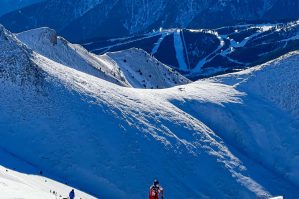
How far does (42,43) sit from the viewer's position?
9488 cm

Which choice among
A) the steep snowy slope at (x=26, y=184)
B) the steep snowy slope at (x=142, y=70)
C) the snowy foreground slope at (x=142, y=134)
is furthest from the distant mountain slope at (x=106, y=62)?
the steep snowy slope at (x=26, y=184)

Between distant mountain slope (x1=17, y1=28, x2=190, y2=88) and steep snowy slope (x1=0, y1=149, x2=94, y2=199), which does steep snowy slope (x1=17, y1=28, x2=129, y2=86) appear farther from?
steep snowy slope (x1=0, y1=149, x2=94, y2=199)

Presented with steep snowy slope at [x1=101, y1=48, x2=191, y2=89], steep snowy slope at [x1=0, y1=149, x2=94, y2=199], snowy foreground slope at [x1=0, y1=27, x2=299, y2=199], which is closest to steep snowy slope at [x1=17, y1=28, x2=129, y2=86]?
steep snowy slope at [x1=101, y1=48, x2=191, y2=89]

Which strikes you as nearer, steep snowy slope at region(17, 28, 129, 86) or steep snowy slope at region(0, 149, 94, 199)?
steep snowy slope at region(0, 149, 94, 199)

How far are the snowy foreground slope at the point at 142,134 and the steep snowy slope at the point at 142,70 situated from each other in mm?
42522

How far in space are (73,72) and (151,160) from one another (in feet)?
41.7

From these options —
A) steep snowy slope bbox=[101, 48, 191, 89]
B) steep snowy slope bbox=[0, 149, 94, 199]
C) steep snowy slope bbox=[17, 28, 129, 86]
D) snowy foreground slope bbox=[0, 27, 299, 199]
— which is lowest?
steep snowy slope bbox=[0, 149, 94, 199]

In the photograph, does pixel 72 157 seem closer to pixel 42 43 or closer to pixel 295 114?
pixel 295 114

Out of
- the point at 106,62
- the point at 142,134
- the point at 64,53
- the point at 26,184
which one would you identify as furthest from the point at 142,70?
the point at 26,184

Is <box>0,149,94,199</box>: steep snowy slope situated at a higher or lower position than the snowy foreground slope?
lower

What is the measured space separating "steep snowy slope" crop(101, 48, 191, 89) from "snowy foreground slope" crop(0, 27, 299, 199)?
42.5 meters

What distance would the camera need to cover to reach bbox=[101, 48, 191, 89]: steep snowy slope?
106 meters

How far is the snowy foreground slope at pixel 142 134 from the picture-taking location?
44.7 metres

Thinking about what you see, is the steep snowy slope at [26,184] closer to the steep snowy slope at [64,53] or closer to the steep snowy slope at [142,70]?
the steep snowy slope at [64,53]
